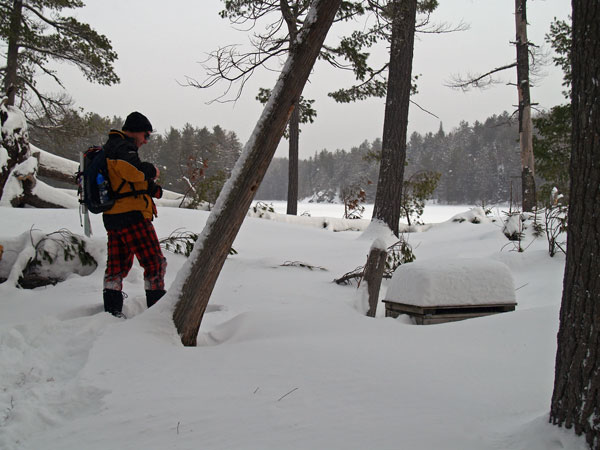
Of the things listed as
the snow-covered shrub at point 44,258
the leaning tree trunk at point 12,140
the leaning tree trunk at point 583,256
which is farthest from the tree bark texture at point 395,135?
the leaning tree trunk at point 583,256

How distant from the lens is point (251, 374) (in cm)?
249

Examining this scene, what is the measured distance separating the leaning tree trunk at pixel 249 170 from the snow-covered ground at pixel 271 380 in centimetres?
29

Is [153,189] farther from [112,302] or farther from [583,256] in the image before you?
[583,256]

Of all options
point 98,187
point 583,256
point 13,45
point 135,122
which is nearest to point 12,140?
point 13,45

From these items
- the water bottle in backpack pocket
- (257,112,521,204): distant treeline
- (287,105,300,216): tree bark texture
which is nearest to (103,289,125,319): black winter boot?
the water bottle in backpack pocket

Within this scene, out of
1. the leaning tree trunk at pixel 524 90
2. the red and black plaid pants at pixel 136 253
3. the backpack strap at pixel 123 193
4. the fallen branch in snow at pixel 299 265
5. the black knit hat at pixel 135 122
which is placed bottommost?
the fallen branch in snow at pixel 299 265

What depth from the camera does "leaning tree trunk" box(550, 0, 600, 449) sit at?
5.53ft

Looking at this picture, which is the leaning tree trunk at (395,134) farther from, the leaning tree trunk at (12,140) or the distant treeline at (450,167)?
the distant treeline at (450,167)

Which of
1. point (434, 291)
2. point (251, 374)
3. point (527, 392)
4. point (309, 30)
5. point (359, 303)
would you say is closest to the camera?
point (527, 392)

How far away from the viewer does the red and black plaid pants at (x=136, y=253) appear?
376 cm

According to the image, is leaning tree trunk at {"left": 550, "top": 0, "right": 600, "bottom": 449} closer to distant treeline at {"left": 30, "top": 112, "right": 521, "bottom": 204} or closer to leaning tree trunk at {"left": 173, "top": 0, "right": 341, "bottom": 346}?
leaning tree trunk at {"left": 173, "top": 0, "right": 341, "bottom": 346}

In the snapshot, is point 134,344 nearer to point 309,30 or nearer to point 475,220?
point 309,30

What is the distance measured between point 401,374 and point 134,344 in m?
1.70

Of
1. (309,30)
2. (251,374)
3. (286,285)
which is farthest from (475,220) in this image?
(251,374)
